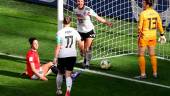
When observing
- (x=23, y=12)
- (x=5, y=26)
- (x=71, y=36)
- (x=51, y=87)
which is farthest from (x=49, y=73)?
(x=23, y=12)

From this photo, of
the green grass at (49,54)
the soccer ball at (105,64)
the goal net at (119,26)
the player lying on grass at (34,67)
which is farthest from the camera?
the goal net at (119,26)

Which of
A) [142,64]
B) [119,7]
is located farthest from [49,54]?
[119,7]

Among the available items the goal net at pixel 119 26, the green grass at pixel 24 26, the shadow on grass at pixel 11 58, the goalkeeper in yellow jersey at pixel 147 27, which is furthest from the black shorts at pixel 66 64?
the goal net at pixel 119 26

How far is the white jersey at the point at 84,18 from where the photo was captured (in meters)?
16.2

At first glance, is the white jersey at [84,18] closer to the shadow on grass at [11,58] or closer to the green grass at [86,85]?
the green grass at [86,85]

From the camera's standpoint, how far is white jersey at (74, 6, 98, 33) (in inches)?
637

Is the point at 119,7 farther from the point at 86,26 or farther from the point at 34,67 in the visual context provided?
the point at 34,67

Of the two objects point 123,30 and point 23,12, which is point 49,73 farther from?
point 23,12

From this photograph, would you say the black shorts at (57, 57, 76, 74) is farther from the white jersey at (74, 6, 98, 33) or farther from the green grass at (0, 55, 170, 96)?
the white jersey at (74, 6, 98, 33)

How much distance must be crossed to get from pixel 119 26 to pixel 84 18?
4505mm

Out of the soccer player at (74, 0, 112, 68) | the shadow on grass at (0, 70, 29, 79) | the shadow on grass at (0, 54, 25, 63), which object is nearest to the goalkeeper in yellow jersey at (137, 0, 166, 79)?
the soccer player at (74, 0, 112, 68)

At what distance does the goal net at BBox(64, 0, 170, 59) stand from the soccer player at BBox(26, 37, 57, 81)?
2.97m

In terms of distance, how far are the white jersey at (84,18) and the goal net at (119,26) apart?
1.61 meters

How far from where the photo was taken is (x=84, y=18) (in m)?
16.2
